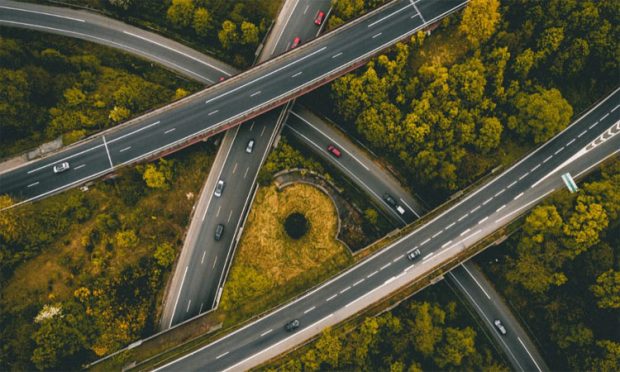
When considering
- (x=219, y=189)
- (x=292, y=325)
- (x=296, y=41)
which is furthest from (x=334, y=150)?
(x=292, y=325)

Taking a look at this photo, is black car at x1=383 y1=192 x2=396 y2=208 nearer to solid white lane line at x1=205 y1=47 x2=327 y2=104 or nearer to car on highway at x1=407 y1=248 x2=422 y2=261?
car on highway at x1=407 y1=248 x2=422 y2=261

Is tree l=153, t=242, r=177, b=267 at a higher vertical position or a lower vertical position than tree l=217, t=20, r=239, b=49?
lower

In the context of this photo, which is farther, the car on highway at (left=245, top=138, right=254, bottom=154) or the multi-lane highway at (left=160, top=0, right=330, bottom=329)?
the car on highway at (left=245, top=138, right=254, bottom=154)

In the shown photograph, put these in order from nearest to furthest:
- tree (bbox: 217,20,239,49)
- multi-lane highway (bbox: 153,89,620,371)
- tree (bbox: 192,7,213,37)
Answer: multi-lane highway (bbox: 153,89,620,371) < tree (bbox: 217,20,239,49) < tree (bbox: 192,7,213,37)

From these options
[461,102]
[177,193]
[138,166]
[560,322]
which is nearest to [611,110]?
[461,102]

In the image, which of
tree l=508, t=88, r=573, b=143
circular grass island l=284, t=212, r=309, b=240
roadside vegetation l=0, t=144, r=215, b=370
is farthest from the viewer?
circular grass island l=284, t=212, r=309, b=240

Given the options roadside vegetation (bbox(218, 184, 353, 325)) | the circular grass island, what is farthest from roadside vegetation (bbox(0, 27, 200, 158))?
the circular grass island
